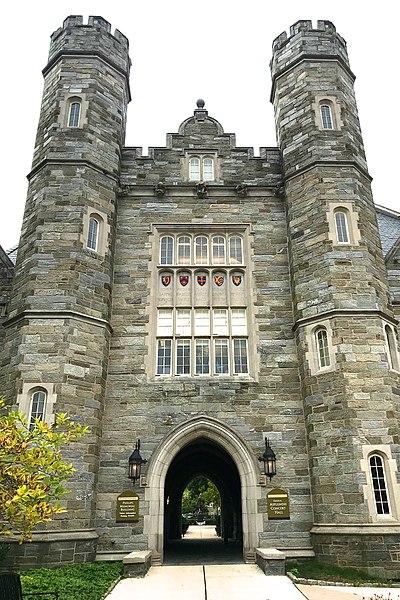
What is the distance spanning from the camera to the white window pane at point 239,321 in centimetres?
1308

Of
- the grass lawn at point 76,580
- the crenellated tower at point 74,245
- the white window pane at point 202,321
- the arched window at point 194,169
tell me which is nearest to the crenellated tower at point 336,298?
the white window pane at point 202,321

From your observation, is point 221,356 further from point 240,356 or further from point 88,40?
point 88,40

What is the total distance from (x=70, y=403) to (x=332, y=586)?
6.52m

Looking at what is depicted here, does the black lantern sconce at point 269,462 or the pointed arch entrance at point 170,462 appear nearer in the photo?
the pointed arch entrance at point 170,462

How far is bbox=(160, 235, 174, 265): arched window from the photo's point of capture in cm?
1392

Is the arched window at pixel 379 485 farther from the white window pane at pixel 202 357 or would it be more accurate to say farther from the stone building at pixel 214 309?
the white window pane at pixel 202 357

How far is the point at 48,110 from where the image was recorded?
48.7 feet

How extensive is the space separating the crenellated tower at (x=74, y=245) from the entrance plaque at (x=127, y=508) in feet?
2.26

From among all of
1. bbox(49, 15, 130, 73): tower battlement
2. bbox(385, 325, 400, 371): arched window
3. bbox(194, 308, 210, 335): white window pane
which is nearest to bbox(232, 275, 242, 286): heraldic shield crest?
bbox(194, 308, 210, 335): white window pane

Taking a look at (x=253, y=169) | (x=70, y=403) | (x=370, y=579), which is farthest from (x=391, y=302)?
(x=70, y=403)

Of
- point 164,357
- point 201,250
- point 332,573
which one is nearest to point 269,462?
point 332,573

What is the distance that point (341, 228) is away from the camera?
13023 millimetres

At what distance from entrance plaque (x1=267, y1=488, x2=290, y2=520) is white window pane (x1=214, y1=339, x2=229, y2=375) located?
3.16m

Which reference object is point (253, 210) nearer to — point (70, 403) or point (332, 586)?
point (70, 403)
